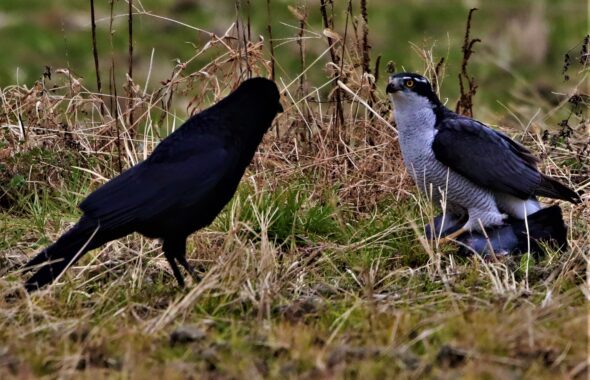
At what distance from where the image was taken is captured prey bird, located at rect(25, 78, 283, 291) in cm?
542

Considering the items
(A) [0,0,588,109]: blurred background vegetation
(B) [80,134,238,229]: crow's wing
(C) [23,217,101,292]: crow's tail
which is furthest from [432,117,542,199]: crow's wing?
(A) [0,0,588,109]: blurred background vegetation

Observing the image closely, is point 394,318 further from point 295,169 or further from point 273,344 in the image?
point 295,169

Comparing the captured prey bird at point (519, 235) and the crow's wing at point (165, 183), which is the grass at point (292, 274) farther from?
the crow's wing at point (165, 183)

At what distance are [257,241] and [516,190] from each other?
133 centimetres

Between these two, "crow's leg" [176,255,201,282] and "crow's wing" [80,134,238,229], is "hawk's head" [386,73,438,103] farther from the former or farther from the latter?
"crow's leg" [176,255,201,282]

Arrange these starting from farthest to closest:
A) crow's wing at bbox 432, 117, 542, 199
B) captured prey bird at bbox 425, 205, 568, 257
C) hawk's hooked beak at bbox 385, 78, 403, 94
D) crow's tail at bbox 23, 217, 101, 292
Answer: hawk's hooked beak at bbox 385, 78, 403, 94, crow's wing at bbox 432, 117, 542, 199, captured prey bird at bbox 425, 205, 568, 257, crow's tail at bbox 23, 217, 101, 292

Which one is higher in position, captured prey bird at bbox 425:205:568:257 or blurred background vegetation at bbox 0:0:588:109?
captured prey bird at bbox 425:205:568:257

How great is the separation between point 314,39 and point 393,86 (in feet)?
18.9

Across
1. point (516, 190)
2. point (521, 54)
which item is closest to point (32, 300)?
point (516, 190)

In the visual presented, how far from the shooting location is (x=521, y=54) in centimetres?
1342

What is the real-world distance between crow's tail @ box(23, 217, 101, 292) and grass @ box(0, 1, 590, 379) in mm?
137

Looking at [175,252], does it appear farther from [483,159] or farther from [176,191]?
[483,159]

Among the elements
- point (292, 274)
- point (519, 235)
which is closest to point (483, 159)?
point (519, 235)

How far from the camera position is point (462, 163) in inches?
254
